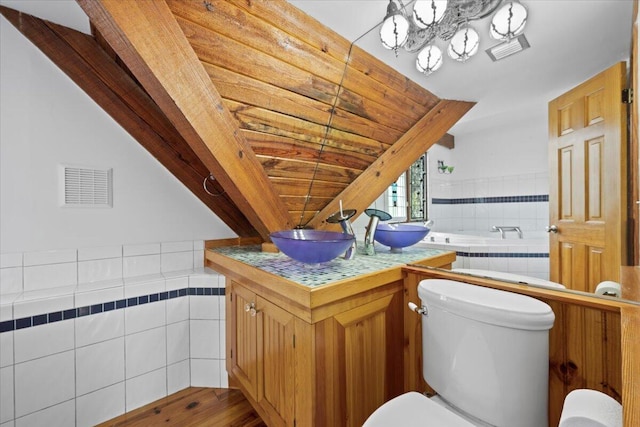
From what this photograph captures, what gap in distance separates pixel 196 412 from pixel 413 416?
4.29 ft

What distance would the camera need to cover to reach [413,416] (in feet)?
2.83

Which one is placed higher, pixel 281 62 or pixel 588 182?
pixel 281 62

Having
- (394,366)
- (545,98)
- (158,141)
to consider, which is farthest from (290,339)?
(158,141)

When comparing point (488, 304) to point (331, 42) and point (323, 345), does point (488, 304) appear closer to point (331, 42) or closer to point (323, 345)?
point (323, 345)

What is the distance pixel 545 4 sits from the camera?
3.05 ft

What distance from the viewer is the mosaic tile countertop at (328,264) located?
46.7 inches

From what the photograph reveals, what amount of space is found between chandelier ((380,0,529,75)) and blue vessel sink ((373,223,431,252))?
793 mm

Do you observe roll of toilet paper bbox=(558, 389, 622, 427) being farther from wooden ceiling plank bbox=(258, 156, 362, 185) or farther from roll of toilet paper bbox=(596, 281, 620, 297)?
wooden ceiling plank bbox=(258, 156, 362, 185)

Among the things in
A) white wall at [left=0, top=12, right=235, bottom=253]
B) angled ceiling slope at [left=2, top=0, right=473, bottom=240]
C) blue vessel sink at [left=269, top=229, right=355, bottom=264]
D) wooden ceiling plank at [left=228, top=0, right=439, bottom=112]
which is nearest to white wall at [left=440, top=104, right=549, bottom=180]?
angled ceiling slope at [left=2, top=0, right=473, bottom=240]

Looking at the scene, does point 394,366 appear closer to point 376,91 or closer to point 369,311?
point 369,311

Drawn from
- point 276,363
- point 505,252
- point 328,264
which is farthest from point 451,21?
point 276,363

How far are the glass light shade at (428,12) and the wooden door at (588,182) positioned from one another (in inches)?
21.9

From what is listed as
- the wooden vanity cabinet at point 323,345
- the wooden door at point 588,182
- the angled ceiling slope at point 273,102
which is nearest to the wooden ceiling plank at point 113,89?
the angled ceiling slope at point 273,102

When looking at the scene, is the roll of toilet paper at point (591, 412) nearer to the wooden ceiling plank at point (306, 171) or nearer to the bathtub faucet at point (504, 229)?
the bathtub faucet at point (504, 229)
